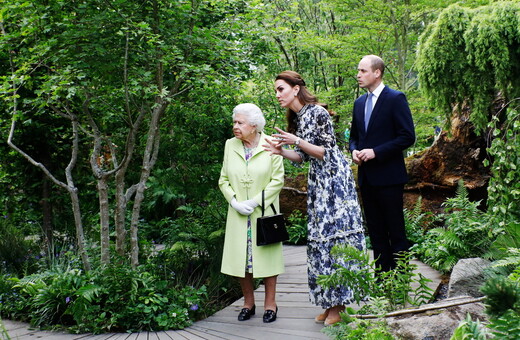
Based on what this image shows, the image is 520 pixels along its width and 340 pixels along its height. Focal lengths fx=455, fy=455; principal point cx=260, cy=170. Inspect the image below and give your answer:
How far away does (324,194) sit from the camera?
3.63m

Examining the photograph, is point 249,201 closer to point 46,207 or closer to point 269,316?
point 269,316

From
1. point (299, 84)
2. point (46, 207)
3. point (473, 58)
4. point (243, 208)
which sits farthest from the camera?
point (46, 207)

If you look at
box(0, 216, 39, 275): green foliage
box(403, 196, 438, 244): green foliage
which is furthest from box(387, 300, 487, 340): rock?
box(0, 216, 39, 275): green foliage

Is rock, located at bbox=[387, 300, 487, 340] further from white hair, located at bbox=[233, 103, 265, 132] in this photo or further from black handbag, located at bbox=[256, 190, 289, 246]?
white hair, located at bbox=[233, 103, 265, 132]

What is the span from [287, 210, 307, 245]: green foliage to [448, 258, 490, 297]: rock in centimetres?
421

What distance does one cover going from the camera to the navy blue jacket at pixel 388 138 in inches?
139

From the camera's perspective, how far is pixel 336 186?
3604mm

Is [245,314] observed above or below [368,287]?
below

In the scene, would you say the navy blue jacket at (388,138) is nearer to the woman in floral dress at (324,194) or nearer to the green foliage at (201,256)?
the woman in floral dress at (324,194)

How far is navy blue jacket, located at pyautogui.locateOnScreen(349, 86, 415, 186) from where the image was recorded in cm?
352

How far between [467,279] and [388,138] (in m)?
1.23

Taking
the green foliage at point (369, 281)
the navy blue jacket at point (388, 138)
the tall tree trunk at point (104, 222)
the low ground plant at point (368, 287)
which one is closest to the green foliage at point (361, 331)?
the low ground plant at point (368, 287)

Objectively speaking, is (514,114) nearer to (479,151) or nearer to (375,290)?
(375,290)

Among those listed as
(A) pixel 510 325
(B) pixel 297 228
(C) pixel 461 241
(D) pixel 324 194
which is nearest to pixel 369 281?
(D) pixel 324 194
